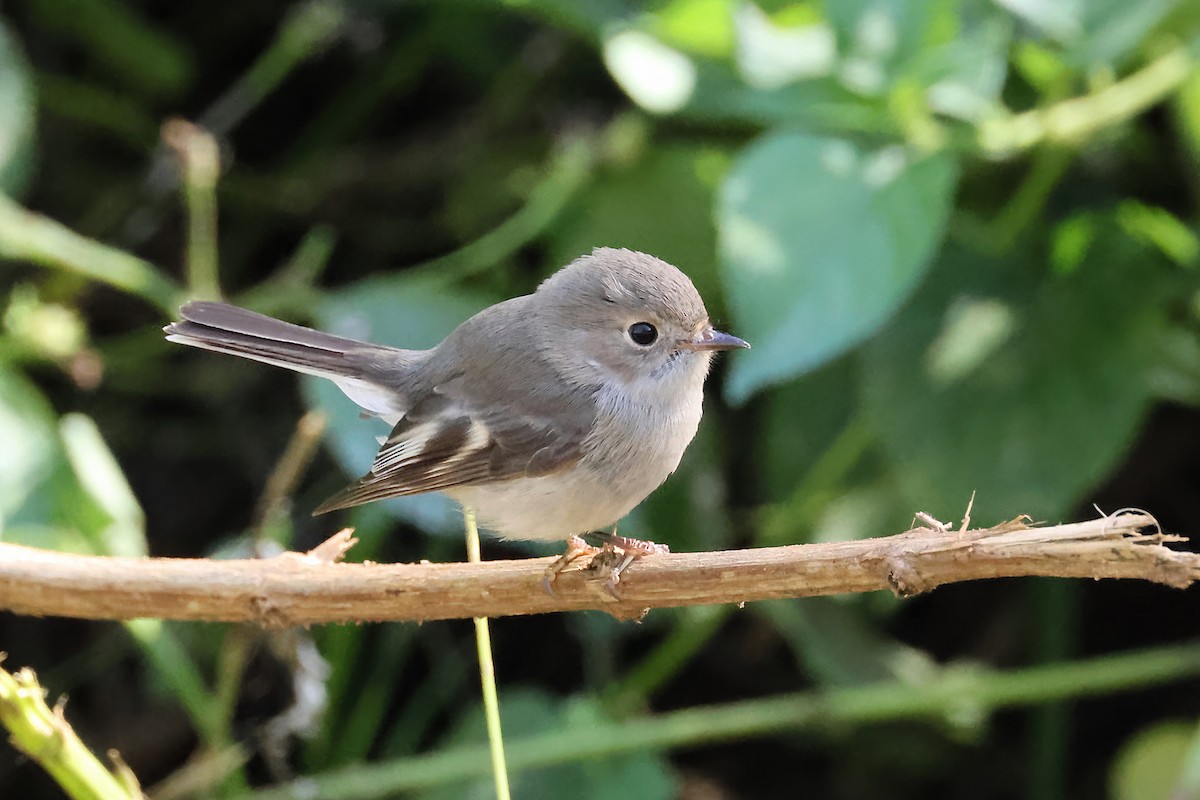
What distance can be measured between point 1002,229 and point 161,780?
211cm

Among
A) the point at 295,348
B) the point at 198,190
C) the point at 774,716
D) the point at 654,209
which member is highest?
the point at 198,190

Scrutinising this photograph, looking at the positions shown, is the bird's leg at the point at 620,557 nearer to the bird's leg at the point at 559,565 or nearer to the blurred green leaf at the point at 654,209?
the bird's leg at the point at 559,565

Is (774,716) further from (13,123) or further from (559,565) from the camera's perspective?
(13,123)

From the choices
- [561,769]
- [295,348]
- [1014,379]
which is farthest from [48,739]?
[1014,379]

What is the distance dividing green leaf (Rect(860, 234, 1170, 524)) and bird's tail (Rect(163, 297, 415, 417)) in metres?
0.86

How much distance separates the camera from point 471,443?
176 centimetres

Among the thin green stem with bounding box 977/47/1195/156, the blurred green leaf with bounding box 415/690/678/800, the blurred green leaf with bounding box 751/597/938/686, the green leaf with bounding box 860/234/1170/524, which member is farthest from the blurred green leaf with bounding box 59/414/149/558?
the thin green stem with bounding box 977/47/1195/156

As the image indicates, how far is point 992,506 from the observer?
7.04ft

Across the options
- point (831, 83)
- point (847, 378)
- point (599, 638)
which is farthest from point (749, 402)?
point (831, 83)

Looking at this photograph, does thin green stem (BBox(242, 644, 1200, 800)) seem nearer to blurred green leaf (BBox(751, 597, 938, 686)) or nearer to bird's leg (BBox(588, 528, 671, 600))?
blurred green leaf (BBox(751, 597, 938, 686))

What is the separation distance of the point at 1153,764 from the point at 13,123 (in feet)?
8.41

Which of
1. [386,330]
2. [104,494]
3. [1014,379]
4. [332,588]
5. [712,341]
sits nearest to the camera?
[332,588]

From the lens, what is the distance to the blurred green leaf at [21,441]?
2.10 meters

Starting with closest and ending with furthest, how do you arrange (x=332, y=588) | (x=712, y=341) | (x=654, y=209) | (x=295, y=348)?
(x=332, y=588), (x=712, y=341), (x=295, y=348), (x=654, y=209)
